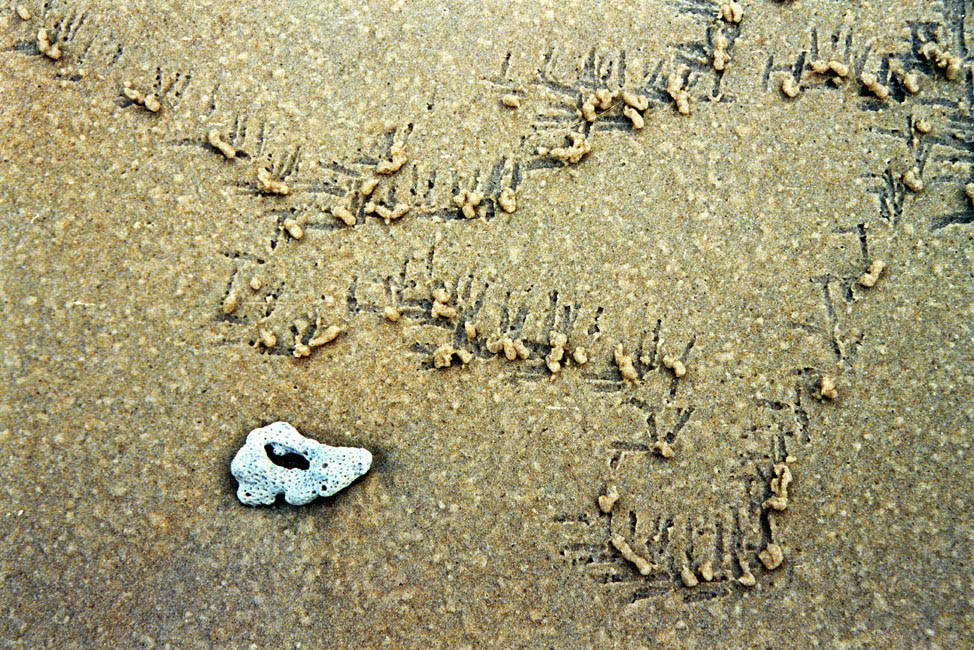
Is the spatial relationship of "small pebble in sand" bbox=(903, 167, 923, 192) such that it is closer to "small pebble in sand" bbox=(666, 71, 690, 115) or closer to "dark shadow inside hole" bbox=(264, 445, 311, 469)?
"small pebble in sand" bbox=(666, 71, 690, 115)

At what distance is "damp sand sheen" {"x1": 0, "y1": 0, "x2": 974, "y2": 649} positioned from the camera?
1.67m

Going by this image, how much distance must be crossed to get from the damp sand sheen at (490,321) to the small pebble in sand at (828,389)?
18 millimetres

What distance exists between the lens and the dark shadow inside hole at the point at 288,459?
→ 1.73 m

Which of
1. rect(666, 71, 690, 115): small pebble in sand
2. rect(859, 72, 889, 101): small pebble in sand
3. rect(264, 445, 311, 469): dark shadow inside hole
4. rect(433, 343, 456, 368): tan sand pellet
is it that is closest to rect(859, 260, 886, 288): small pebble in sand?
rect(859, 72, 889, 101): small pebble in sand

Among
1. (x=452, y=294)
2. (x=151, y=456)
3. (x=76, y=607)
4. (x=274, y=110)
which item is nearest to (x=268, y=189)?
(x=274, y=110)

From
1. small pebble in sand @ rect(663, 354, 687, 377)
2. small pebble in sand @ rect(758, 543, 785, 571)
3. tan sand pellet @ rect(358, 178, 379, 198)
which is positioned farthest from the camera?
tan sand pellet @ rect(358, 178, 379, 198)

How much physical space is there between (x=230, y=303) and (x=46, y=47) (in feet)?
→ 2.67

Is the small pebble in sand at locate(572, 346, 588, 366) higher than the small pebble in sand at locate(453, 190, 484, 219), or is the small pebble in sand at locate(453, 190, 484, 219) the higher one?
the small pebble in sand at locate(453, 190, 484, 219)

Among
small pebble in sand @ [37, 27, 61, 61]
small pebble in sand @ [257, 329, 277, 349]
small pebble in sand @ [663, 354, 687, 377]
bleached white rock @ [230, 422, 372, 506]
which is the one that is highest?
small pebble in sand @ [37, 27, 61, 61]

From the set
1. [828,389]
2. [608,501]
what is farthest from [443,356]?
[828,389]

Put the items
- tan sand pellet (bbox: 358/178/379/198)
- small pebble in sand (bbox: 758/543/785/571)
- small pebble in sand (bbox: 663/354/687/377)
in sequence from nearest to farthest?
small pebble in sand (bbox: 758/543/785/571) → small pebble in sand (bbox: 663/354/687/377) → tan sand pellet (bbox: 358/178/379/198)

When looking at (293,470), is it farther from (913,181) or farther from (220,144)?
(913,181)

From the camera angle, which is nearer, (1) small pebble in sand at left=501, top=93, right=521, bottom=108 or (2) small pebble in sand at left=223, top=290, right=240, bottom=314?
(2) small pebble in sand at left=223, top=290, right=240, bottom=314

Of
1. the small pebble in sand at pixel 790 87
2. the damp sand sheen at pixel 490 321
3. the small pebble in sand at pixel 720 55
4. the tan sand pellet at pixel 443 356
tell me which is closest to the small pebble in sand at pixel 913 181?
the damp sand sheen at pixel 490 321
